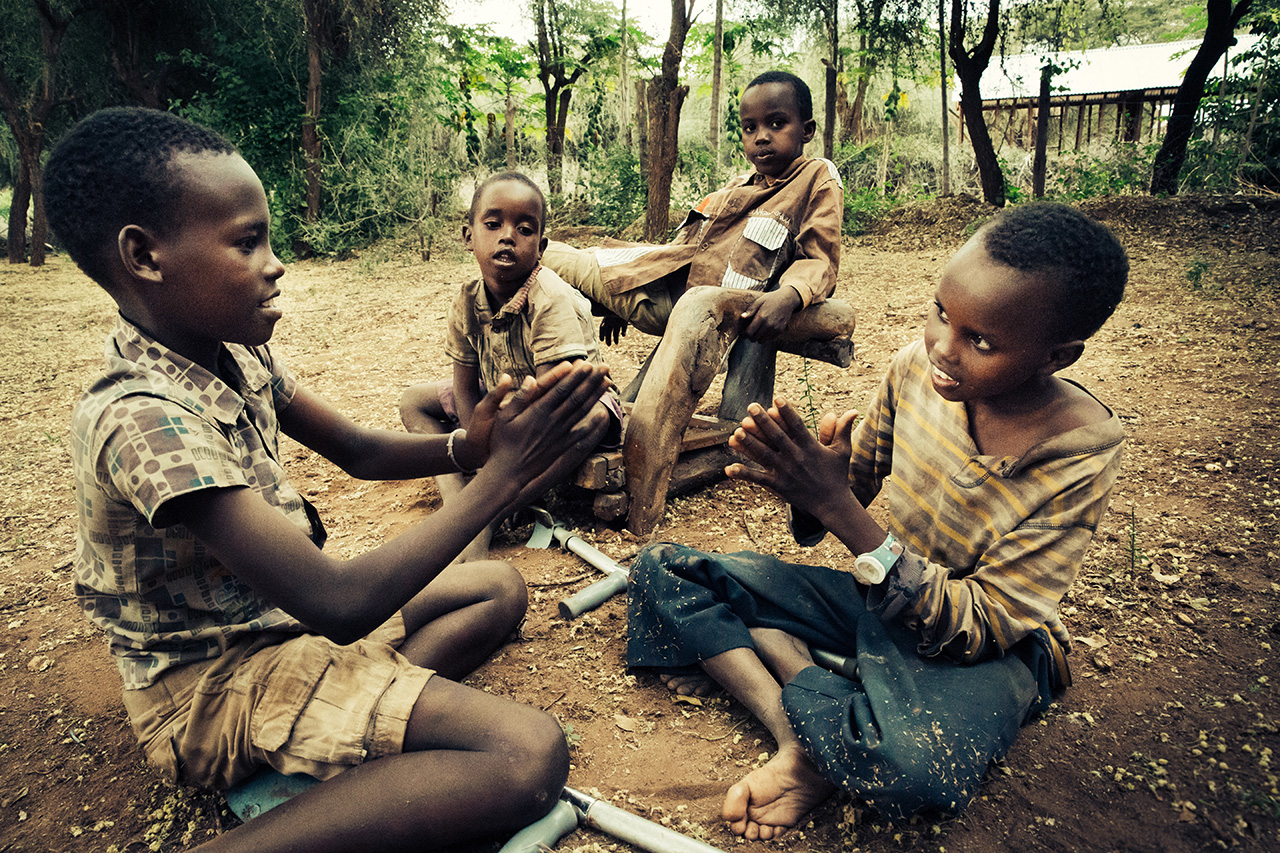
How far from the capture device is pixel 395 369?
201 inches

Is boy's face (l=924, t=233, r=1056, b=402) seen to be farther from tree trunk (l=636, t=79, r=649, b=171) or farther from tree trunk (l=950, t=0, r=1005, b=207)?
tree trunk (l=636, t=79, r=649, b=171)

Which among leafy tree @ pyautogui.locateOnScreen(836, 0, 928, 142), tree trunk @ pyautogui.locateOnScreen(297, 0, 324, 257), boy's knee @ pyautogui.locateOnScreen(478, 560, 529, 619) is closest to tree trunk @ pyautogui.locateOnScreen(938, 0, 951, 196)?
leafy tree @ pyautogui.locateOnScreen(836, 0, 928, 142)

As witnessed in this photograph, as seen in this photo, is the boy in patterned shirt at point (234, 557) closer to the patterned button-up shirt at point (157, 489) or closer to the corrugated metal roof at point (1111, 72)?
the patterned button-up shirt at point (157, 489)

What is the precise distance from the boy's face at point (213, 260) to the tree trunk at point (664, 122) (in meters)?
5.54

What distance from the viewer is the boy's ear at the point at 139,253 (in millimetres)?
1388

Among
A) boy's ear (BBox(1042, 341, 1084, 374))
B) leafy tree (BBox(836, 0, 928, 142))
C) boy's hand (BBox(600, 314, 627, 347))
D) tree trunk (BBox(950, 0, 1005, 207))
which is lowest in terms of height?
boy's hand (BBox(600, 314, 627, 347))

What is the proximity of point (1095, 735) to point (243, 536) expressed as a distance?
192 cm

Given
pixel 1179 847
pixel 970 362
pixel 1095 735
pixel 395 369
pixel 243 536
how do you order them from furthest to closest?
pixel 395 369, pixel 1095 735, pixel 970 362, pixel 1179 847, pixel 243 536

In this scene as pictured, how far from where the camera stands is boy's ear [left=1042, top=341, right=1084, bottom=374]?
1571 mm

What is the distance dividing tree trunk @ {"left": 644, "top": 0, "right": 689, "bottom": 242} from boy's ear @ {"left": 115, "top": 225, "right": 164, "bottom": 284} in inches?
224

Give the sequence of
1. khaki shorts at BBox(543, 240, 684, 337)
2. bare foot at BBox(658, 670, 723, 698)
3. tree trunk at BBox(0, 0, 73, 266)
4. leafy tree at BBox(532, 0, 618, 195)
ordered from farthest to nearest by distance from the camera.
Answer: leafy tree at BBox(532, 0, 618, 195) → tree trunk at BBox(0, 0, 73, 266) → khaki shorts at BBox(543, 240, 684, 337) → bare foot at BBox(658, 670, 723, 698)

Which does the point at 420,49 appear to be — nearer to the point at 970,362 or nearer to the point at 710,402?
the point at 710,402

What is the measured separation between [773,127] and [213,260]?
7.85ft

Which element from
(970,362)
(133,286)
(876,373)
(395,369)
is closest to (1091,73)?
(876,373)
